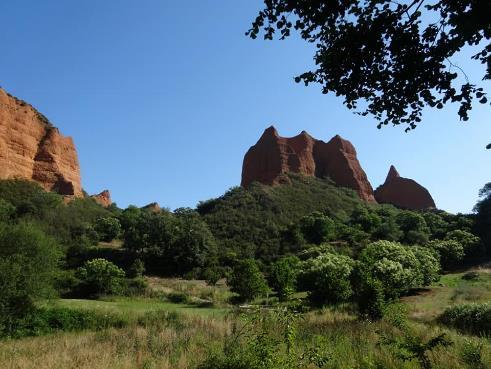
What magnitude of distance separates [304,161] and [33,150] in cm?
6024

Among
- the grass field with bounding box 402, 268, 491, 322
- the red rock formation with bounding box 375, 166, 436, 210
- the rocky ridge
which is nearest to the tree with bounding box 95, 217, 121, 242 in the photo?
the rocky ridge

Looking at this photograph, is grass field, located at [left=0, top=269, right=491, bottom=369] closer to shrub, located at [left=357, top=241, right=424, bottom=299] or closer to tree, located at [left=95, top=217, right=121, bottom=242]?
shrub, located at [left=357, top=241, right=424, bottom=299]

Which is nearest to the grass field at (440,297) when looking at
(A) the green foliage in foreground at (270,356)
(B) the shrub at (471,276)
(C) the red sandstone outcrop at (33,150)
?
(B) the shrub at (471,276)

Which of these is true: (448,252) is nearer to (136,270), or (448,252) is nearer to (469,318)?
(469,318)

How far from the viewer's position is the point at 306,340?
37.8 ft

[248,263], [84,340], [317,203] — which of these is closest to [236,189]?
[317,203]

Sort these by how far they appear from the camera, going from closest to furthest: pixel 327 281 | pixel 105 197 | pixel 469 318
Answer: pixel 469 318, pixel 327 281, pixel 105 197

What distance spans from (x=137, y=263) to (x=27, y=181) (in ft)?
123

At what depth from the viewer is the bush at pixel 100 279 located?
110ft

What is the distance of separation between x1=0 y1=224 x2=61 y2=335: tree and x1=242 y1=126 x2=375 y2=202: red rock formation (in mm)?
70097

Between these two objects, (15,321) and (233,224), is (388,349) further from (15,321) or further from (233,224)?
(233,224)

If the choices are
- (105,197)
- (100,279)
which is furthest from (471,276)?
(105,197)

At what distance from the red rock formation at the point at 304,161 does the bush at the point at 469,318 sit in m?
76.1

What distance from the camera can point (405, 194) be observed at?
112 m
